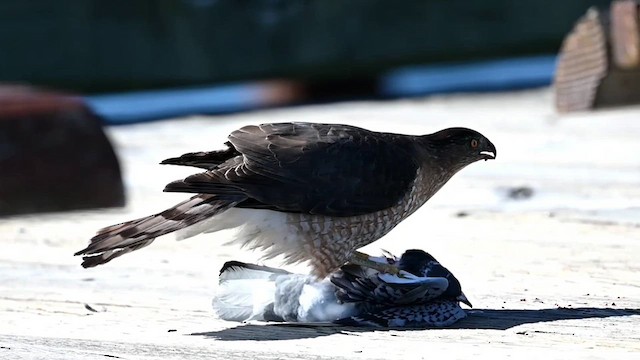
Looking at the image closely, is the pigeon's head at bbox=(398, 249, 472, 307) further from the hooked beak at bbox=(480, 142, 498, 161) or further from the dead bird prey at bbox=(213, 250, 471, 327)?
the hooked beak at bbox=(480, 142, 498, 161)

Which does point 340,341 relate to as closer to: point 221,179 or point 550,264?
point 221,179

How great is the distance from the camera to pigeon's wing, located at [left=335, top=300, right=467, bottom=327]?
4184mm

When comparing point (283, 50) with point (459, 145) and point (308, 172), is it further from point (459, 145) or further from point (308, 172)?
point (308, 172)

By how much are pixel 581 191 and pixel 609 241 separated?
1.28m

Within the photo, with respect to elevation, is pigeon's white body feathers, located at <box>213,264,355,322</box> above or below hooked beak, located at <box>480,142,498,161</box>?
below

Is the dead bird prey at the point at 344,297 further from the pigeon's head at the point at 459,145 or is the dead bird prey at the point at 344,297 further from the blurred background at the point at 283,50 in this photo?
the blurred background at the point at 283,50

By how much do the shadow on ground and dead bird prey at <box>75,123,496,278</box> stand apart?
29 cm

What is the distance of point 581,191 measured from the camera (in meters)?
6.80

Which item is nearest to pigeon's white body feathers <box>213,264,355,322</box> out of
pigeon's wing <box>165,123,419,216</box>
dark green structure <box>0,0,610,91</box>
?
pigeon's wing <box>165,123,419,216</box>

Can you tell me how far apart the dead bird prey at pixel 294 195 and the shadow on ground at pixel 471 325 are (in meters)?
0.29

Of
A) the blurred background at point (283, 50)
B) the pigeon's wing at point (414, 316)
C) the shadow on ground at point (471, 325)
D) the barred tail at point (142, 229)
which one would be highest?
the blurred background at point (283, 50)

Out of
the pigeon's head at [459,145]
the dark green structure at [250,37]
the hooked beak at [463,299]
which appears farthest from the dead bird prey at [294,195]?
the dark green structure at [250,37]

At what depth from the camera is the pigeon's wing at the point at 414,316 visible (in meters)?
4.18

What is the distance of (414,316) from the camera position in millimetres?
4211
